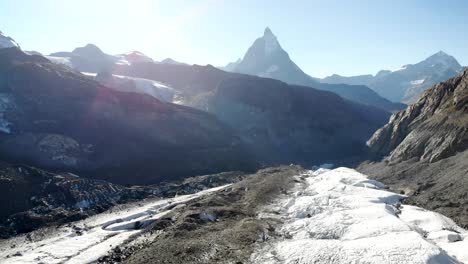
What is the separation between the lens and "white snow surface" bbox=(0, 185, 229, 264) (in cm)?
4512

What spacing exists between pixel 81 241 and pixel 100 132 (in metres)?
82.2

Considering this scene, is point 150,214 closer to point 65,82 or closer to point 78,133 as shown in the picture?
point 78,133

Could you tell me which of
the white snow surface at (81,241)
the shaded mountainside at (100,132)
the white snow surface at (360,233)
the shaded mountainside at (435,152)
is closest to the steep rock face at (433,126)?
the shaded mountainside at (435,152)

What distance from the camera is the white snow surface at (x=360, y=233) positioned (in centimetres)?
3166

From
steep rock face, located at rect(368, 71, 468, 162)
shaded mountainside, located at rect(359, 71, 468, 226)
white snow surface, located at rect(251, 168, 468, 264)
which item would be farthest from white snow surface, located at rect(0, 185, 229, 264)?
steep rock face, located at rect(368, 71, 468, 162)

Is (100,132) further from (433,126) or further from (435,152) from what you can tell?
(433,126)

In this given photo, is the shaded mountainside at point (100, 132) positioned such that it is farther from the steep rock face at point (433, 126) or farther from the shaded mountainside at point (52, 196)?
the steep rock face at point (433, 126)

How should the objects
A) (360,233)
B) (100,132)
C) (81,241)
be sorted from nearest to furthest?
(360,233) < (81,241) < (100,132)

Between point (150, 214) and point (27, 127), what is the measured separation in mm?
79771

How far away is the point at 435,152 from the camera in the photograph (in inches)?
3027

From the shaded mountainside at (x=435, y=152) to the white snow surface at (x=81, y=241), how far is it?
44222 millimetres

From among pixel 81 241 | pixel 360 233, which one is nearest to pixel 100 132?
pixel 81 241

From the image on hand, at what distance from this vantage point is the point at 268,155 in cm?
17500

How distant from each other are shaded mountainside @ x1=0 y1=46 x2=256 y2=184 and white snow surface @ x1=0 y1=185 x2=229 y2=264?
38415mm
